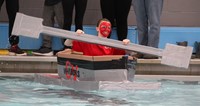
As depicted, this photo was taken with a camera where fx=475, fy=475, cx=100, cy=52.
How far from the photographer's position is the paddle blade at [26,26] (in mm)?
5117

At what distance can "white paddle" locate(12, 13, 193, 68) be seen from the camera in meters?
5.06

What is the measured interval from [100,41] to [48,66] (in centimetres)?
158

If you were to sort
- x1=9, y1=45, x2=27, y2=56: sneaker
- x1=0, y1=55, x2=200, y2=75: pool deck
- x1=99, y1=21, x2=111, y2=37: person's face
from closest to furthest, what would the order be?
1. x1=99, y1=21, x2=111, y2=37: person's face
2. x1=0, y1=55, x2=200, y2=75: pool deck
3. x1=9, y1=45, x2=27, y2=56: sneaker

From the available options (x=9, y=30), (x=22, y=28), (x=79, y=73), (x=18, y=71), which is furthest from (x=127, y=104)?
(x=9, y=30)

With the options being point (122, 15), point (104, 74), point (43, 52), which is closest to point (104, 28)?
point (104, 74)

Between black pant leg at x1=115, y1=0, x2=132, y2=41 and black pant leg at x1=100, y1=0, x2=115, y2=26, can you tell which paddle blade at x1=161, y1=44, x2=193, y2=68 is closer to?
black pant leg at x1=115, y1=0, x2=132, y2=41

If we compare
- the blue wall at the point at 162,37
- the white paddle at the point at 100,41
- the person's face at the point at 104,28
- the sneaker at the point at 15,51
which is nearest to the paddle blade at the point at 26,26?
the white paddle at the point at 100,41

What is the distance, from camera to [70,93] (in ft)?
16.8

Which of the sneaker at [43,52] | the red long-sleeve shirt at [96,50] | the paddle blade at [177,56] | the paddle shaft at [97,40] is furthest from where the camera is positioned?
the sneaker at [43,52]

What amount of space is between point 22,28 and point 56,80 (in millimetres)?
824

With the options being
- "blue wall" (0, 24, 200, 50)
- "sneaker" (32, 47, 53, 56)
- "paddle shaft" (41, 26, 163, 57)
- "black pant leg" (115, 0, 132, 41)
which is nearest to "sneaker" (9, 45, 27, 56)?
"sneaker" (32, 47, 53, 56)

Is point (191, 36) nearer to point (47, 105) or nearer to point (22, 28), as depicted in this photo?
point (22, 28)

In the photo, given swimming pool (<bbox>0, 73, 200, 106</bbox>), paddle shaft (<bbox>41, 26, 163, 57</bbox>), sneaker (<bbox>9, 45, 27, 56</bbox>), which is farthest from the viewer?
sneaker (<bbox>9, 45, 27, 56</bbox>)

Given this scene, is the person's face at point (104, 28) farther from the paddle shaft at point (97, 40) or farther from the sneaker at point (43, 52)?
the sneaker at point (43, 52)
